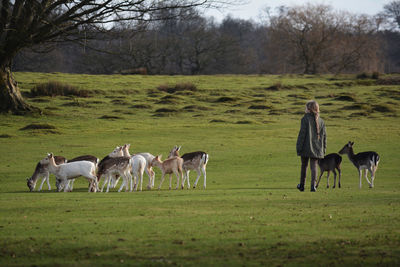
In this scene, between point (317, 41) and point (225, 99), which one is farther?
point (317, 41)

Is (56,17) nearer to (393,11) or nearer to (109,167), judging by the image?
(109,167)

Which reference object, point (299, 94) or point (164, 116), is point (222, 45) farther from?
point (164, 116)

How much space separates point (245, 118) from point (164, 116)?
649 centimetres

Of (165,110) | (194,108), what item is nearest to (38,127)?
(165,110)

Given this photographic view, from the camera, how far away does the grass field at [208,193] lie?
25.8 feet

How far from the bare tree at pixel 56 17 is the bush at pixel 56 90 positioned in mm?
16537

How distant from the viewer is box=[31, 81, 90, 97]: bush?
50.9 meters

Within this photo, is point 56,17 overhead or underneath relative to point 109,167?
overhead

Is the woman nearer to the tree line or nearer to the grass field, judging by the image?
the grass field

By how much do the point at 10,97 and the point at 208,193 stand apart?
25.9 m

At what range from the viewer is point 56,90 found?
5194 cm

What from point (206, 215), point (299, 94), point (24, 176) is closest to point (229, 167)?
point (24, 176)

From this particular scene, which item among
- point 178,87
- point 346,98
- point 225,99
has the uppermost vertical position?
point 178,87

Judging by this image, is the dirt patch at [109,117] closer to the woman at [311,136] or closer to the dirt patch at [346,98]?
the dirt patch at [346,98]
